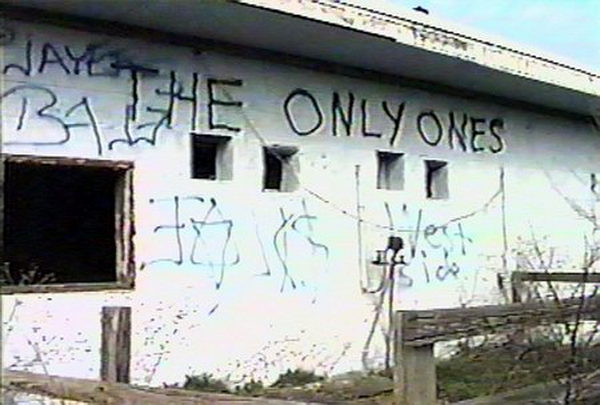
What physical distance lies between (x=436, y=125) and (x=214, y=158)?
10.1ft

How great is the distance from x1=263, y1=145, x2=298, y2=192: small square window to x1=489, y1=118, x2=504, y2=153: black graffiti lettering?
3.34 m

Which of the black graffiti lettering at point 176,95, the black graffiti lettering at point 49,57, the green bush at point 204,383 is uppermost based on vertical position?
the black graffiti lettering at point 49,57

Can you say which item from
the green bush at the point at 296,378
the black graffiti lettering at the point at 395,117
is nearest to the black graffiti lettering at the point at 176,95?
the green bush at the point at 296,378

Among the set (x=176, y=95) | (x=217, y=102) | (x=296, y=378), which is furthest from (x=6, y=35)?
(x=296, y=378)

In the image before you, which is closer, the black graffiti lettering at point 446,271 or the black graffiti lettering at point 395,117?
the black graffiti lettering at point 395,117

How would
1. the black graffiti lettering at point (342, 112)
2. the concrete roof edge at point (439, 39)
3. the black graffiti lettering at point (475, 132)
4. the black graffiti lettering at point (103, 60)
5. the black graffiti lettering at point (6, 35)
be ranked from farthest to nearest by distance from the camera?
the black graffiti lettering at point (475, 132), the black graffiti lettering at point (342, 112), the concrete roof edge at point (439, 39), the black graffiti lettering at point (103, 60), the black graffiti lettering at point (6, 35)

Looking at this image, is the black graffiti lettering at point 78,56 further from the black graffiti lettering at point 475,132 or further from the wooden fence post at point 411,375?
the black graffiti lettering at point 475,132

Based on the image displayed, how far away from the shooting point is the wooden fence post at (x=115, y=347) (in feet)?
16.5

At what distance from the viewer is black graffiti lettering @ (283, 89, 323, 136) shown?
9344 mm

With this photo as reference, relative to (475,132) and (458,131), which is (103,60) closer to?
(458,131)

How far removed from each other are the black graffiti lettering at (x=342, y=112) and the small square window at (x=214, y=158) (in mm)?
1358

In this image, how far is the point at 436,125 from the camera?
11039mm

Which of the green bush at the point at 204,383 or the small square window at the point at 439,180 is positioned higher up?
the small square window at the point at 439,180

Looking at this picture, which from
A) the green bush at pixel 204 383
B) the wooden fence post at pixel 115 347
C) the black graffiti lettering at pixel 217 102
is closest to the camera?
the wooden fence post at pixel 115 347
